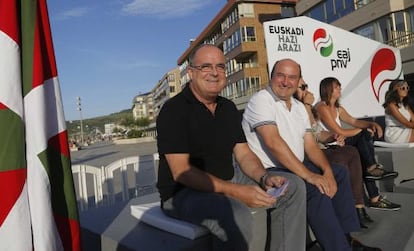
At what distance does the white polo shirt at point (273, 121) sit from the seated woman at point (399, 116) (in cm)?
264

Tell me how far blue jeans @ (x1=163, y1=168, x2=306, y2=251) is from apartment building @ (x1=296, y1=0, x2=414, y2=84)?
18966mm

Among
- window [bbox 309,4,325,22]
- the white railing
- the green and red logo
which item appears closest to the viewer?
the white railing

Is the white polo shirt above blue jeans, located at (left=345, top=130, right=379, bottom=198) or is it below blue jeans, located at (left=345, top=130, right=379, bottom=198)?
above

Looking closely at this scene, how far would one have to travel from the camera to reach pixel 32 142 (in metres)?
1.50

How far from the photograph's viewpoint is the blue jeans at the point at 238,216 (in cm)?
203

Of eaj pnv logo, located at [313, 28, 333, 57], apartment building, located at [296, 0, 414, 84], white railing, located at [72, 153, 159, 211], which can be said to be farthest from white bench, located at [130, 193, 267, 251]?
apartment building, located at [296, 0, 414, 84]

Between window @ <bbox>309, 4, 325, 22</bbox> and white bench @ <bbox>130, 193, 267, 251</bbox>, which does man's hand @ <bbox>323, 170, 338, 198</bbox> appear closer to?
white bench @ <bbox>130, 193, 267, 251</bbox>

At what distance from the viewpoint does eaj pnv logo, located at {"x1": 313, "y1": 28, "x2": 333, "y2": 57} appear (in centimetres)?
629

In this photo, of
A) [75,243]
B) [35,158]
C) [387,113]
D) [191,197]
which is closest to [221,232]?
[191,197]

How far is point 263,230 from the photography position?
2.32 m

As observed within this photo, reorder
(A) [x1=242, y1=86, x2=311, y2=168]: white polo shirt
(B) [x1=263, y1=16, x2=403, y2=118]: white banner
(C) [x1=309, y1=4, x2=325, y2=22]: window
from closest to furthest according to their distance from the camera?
(A) [x1=242, y1=86, x2=311, y2=168]: white polo shirt, (B) [x1=263, y1=16, x2=403, y2=118]: white banner, (C) [x1=309, y1=4, x2=325, y2=22]: window

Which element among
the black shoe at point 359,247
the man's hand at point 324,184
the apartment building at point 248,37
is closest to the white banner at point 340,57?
the man's hand at point 324,184

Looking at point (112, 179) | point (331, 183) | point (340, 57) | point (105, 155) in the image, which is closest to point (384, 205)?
point (331, 183)

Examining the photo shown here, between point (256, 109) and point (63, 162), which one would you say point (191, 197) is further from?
point (256, 109)
